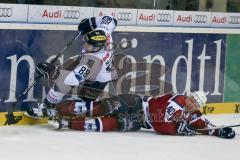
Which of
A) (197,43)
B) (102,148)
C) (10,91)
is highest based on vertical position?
(197,43)

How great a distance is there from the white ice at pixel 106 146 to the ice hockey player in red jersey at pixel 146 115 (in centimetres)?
8

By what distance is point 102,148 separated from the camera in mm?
5898

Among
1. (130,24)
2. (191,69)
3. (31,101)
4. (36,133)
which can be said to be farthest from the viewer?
(191,69)

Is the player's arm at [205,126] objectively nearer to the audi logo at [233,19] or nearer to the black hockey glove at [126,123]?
the black hockey glove at [126,123]

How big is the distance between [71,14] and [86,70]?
2.21ft

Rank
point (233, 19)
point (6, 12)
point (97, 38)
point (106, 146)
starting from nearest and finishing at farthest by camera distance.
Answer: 1. point (106, 146)
2. point (6, 12)
3. point (97, 38)
4. point (233, 19)

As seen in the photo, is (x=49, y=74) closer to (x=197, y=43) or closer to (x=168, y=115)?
(x=168, y=115)

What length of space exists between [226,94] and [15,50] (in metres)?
2.82

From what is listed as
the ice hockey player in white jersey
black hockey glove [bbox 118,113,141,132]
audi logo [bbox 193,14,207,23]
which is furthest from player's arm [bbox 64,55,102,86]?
audi logo [bbox 193,14,207,23]

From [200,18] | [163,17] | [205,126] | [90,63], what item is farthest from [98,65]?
[200,18]

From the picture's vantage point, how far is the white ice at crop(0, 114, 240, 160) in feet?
18.2

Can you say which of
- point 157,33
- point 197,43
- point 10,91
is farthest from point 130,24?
point 10,91

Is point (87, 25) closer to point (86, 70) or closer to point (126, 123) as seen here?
point (86, 70)

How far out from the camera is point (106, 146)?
→ 600 cm
